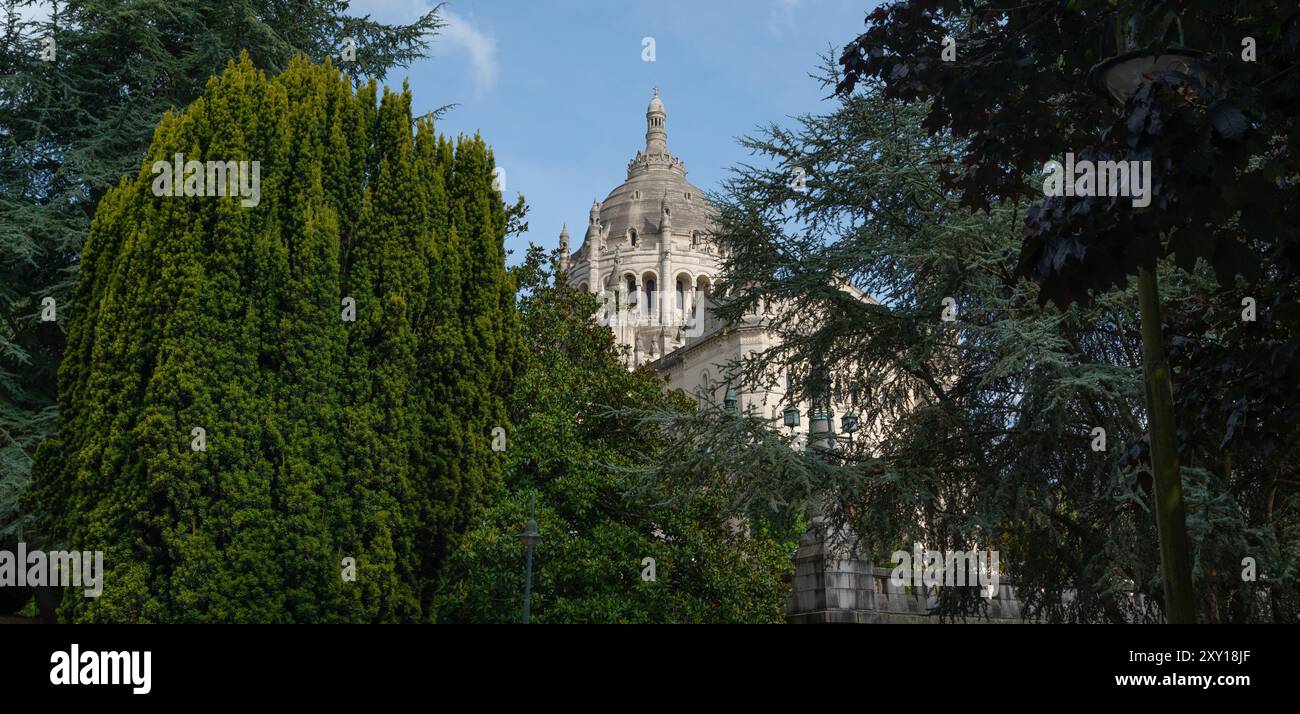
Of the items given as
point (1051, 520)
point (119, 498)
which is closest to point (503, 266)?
point (119, 498)

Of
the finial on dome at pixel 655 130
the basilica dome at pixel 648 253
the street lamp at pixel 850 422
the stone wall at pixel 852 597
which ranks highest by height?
the finial on dome at pixel 655 130

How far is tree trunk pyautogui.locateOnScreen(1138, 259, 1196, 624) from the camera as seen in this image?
256 inches

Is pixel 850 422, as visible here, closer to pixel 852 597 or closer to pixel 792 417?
pixel 792 417

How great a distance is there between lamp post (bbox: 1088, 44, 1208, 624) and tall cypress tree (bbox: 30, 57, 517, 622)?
1253cm

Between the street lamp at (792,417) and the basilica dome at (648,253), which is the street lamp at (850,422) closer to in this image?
the street lamp at (792,417)

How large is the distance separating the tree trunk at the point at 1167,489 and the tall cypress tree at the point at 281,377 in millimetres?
12515

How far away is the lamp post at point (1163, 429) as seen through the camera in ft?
21.3

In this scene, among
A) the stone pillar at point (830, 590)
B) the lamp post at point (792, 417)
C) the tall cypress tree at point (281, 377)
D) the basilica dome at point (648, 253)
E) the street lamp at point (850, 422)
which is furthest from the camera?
the basilica dome at point (648, 253)

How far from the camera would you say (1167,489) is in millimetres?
6566

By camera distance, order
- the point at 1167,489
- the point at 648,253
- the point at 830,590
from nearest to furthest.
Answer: the point at 1167,489 → the point at 830,590 → the point at 648,253

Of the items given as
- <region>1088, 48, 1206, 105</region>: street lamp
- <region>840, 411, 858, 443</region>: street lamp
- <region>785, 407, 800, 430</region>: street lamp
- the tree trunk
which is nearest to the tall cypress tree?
<region>785, 407, 800, 430</region>: street lamp

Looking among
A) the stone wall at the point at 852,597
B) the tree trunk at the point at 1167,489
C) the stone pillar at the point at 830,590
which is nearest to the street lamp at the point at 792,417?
the stone pillar at the point at 830,590

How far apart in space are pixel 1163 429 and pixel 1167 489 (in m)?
0.37

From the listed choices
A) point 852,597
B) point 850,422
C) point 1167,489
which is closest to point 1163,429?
point 1167,489
